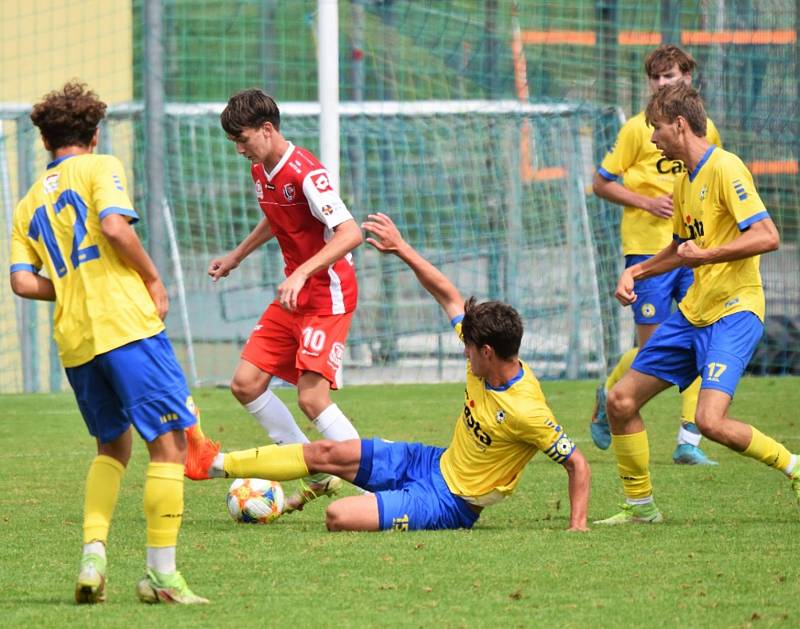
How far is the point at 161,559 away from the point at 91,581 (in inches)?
8.9

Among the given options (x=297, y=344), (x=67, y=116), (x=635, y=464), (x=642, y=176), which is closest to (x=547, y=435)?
(x=635, y=464)

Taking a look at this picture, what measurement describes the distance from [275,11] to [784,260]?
5.92m

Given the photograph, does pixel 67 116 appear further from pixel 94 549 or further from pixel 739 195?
pixel 739 195

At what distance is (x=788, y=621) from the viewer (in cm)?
438

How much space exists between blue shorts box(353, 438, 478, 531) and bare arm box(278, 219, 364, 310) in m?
0.78

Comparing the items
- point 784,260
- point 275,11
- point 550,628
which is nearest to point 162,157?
point 275,11

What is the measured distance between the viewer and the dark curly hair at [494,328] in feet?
19.1

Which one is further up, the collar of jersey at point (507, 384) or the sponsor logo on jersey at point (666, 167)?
the sponsor logo on jersey at point (666, 167)

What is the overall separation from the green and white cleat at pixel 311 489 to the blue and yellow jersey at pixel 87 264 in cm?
200

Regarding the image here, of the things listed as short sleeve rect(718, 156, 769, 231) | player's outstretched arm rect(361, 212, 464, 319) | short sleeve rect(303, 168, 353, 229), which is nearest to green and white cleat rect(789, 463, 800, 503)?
short sleeve rect(718, 156, 769, 231)

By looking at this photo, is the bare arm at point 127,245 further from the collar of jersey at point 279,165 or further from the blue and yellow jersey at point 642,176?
the blue and yellow jersey at point 642,176

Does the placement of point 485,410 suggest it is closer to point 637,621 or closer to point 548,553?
point 548,553

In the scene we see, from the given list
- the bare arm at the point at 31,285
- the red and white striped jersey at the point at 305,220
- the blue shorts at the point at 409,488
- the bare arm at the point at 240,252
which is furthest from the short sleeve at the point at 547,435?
the bare arm at the point at 31,285

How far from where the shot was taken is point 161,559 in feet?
15.1
